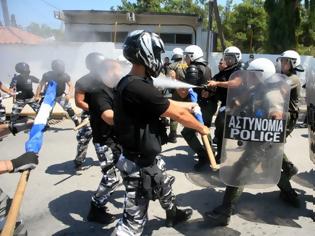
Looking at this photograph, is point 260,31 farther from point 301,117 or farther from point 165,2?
point 301,117

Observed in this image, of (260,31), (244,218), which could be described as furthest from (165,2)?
(244,218)

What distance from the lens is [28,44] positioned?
4.60m

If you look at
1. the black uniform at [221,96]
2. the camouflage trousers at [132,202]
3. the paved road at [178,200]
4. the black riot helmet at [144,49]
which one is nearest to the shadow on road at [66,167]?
the paved road at [178,200]

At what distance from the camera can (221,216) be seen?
3822 millimetres

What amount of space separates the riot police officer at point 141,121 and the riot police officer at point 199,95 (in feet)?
9.22

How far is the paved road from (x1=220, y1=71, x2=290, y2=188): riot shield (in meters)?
0.61

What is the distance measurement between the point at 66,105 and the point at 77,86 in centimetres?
444

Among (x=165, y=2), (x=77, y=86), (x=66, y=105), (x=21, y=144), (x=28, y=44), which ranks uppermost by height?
(x=165, y=2)

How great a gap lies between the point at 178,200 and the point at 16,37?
2.49 meters

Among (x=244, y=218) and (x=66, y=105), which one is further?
(x=66, y=105)

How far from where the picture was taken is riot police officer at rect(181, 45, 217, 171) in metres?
5.78

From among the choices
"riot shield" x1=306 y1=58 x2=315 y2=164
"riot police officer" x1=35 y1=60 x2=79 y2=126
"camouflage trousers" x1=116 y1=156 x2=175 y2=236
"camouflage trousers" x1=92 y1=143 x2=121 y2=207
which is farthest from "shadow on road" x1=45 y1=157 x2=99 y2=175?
"riot shield" x1=306 y1=58 x2=315 y2=164

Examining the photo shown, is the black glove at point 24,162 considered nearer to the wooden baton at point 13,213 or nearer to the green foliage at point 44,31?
the wooden baton at point 13,213

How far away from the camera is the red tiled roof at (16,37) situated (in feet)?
11.2
